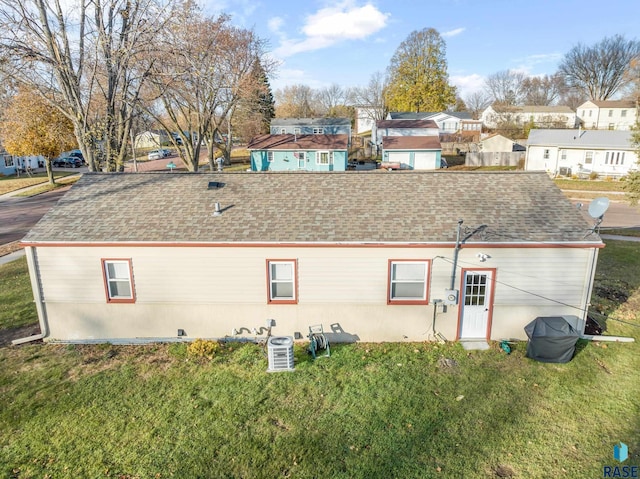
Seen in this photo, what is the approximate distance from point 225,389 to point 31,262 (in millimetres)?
6983

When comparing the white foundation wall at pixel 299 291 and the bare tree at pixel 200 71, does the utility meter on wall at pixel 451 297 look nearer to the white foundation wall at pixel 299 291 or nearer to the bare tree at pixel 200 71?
the white foundation wall at pixel 299 291

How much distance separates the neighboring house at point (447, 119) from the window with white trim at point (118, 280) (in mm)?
54089

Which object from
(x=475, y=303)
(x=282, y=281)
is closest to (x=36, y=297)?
(x=282, y=281)

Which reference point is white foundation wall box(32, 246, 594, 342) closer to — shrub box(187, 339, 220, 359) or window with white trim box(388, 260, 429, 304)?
window with white trim box(388, 260, 429, 304)

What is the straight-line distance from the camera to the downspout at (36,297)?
37.8 ft

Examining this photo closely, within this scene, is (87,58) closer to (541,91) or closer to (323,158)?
(323,158)

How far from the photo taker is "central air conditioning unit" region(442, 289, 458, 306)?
11.0 m

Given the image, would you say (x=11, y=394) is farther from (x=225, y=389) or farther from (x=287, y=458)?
(x=287, y=458)

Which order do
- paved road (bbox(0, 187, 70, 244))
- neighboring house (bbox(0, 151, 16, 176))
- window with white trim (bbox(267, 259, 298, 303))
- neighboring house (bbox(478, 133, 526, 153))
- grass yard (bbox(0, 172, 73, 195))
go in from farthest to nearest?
neighboring house (bbox(478, 133, 526, 153)) < neighboring house (bbox(0, 151, 16, 176)) < grass yard (bbox(0, 172, 73, 195)) < paved road (bbox(0, 187, 70, 244)) < window with white trim (bbox(267, 259, 298, 303))

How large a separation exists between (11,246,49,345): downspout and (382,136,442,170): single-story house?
121ft

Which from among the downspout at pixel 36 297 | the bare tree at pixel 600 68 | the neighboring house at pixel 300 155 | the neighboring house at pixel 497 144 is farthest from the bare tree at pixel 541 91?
the downspout at pixel 36 297

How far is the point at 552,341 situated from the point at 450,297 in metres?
2.65

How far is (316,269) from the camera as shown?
11.3m

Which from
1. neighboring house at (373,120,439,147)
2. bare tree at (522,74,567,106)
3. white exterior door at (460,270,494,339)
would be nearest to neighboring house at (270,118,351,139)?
neighboring house at (373,120,439,147)
